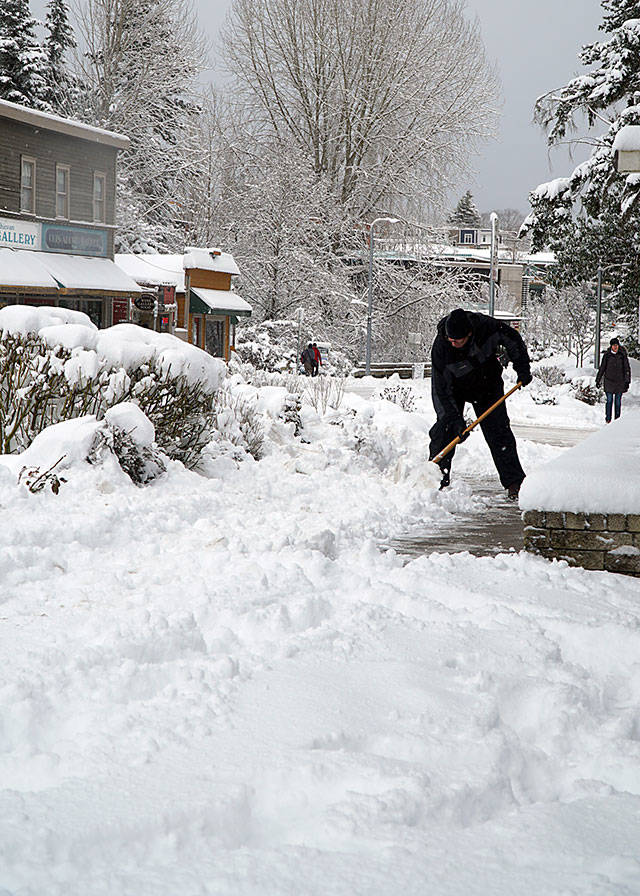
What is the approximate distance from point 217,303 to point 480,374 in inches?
999

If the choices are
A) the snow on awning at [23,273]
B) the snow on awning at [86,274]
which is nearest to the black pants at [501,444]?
the snow on awning at [23,273]

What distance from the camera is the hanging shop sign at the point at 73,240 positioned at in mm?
27312

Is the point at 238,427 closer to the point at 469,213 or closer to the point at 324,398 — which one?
the point at 324,398

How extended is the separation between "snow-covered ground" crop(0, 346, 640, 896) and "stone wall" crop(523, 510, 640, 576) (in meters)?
0.14

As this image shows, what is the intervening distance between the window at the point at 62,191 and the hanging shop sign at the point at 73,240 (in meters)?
0.48

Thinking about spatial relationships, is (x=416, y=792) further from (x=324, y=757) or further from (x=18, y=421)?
(x=18, y=421)

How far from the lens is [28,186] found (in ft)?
88.3

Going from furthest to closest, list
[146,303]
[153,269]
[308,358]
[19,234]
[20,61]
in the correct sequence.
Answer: [20,61] < [153,269] < [308,358] < [146,303] < [19,234]

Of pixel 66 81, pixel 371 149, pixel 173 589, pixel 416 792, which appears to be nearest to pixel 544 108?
pixel 371 149

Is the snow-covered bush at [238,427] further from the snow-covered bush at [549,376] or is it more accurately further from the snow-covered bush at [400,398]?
the snow-covered bush at [549,376]

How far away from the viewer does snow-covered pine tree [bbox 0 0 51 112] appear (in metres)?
35.5

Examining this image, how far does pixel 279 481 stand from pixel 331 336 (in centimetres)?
2977

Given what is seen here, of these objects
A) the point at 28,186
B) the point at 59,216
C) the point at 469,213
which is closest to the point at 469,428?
the point at 28,186

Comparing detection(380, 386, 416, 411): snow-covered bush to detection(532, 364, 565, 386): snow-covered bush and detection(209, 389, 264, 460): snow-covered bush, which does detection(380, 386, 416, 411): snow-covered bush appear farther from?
detection(532, 364, 565, 386): snow-covered bush
